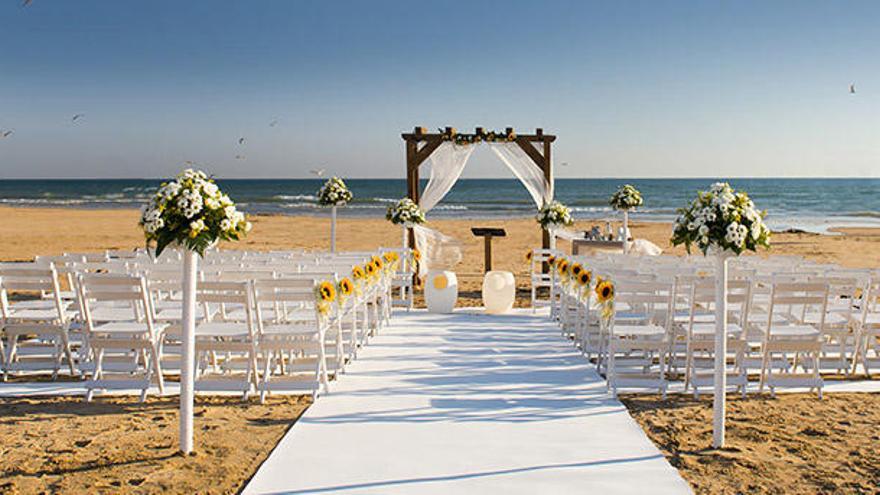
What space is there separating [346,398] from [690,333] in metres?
2.59

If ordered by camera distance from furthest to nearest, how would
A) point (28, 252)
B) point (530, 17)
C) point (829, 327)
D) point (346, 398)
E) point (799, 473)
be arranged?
point (530, 17), point (28, 252), point (829, 327), point (346, 398), point (799, 473)

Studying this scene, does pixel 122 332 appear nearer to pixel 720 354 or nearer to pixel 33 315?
pixel 33 315

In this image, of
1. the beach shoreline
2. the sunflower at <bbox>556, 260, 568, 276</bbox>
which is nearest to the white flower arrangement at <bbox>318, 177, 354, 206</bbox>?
the beach shoreline

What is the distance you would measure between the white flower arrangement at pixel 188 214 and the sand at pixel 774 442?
2.87m

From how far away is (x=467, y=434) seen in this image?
4.59 metres

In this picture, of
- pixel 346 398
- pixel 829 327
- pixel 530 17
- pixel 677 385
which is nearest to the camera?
pixel 346 398

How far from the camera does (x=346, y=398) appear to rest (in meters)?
5.46

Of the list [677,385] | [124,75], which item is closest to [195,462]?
[677,385]

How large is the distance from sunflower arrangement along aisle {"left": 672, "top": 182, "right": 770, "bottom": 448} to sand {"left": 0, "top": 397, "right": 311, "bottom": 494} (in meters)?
2.67

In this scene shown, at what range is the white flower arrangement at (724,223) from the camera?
14.2 feet

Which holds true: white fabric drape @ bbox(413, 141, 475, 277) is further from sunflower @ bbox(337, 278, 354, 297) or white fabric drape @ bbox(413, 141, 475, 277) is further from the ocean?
the ocean

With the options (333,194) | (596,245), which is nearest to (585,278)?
(596,245)

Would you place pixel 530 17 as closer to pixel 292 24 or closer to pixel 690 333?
pixel 292 24

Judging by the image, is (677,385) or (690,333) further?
(677,385)
